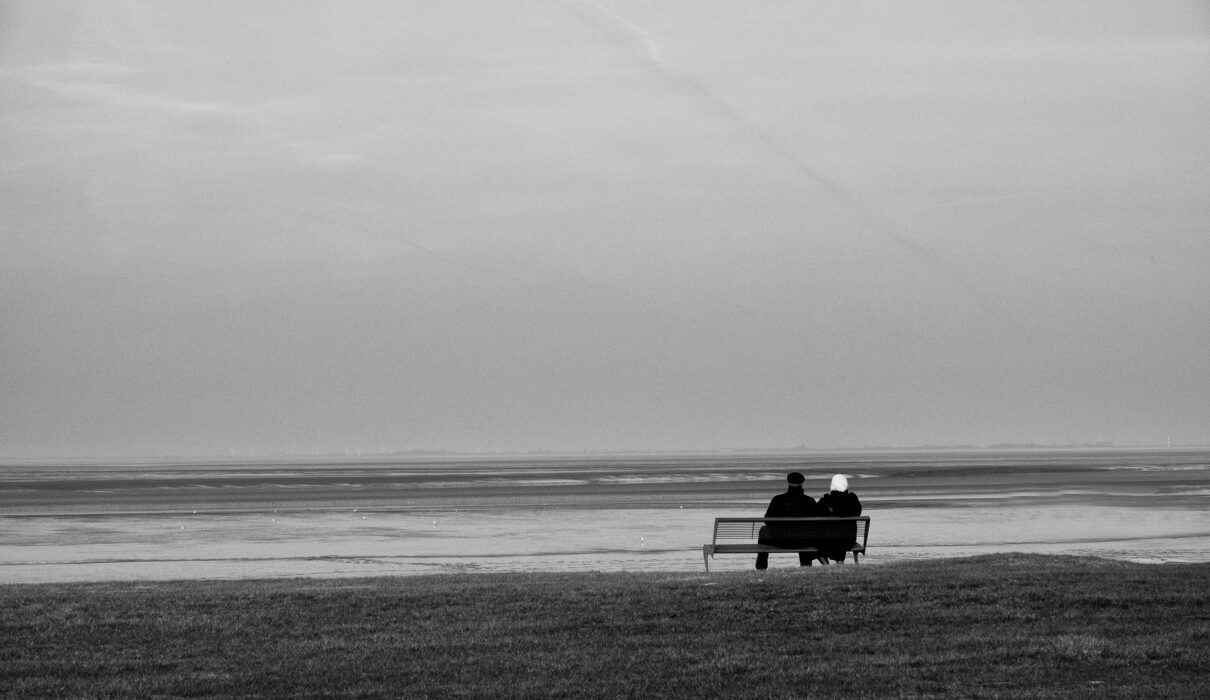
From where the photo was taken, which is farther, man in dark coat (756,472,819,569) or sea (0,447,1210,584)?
sea (0,447,1210,584)

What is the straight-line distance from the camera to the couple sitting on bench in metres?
17.8

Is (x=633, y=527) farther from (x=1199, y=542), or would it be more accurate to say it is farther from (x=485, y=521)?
(x=1199, y=542)

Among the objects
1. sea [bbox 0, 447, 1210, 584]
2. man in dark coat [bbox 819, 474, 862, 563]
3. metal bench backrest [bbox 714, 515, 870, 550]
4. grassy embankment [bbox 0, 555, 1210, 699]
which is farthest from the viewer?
sea [bbox 0, 447, 1210, 584]

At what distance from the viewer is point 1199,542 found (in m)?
24.8

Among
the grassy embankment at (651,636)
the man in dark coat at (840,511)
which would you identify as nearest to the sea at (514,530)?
the man in dark coat at (840,511)

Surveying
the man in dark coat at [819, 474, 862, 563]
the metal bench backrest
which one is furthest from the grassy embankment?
the man in dark coat at [819, 474, 862, 563]

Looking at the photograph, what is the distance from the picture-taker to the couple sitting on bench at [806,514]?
1778 cm

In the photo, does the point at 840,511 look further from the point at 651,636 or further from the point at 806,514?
the point at 651,636

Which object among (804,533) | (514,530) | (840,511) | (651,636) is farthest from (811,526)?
(514,530)

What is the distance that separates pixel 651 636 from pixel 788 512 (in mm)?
7054

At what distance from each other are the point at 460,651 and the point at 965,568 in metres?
6.68

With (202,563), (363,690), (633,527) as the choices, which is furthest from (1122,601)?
(633,527)

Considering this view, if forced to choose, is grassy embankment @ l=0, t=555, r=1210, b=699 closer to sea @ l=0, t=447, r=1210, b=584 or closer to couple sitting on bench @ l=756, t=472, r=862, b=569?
couple sitting on bench @ l=756, t=472, r=862, b=569

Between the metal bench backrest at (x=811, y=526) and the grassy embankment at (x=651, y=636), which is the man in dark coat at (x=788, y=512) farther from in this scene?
the grassy embankment at (x=651, y=636)
